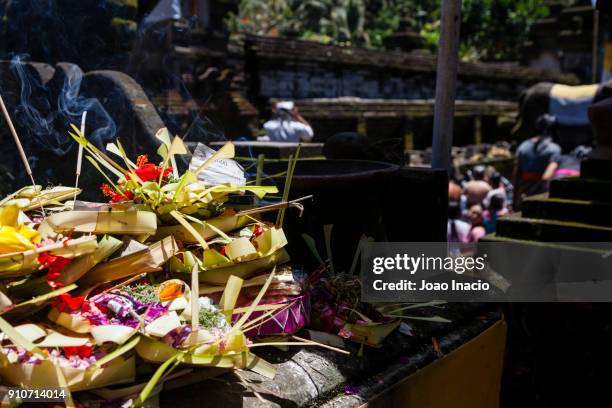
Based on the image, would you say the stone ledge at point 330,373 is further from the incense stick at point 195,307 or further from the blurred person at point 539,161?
the blurred person at point 539,161

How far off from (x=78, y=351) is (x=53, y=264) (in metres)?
0.24

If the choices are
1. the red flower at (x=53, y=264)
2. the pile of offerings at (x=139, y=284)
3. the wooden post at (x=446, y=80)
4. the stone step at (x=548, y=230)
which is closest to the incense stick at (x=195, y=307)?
the pile of offerings at (x=139, y=284)

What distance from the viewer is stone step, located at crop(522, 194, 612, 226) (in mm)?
4383

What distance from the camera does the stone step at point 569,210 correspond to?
438cm

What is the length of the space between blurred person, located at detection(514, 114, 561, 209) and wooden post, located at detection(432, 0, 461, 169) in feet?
15.8

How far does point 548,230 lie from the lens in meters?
4.52

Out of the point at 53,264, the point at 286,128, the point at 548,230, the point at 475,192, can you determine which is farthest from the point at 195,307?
the point at 475,192

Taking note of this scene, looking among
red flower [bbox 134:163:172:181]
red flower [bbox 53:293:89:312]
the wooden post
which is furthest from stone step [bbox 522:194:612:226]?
red flower [bbox 53:293:89:312]

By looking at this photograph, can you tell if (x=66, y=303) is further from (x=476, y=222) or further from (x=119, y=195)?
(x=476, y=222)

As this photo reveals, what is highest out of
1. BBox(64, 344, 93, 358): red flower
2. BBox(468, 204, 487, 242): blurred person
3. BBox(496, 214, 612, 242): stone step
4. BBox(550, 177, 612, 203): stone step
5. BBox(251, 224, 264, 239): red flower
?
BBox(251, 224, 264, 239): red flower

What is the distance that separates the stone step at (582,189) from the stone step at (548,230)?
30cm

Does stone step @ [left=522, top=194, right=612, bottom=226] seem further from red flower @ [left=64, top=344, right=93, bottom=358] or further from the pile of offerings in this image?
red flower @ [left=64, top=344, right=93, bottom=358]

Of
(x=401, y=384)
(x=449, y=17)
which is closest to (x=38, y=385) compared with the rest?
(x=401, y=384)

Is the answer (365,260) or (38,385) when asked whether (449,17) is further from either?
(38,385)
